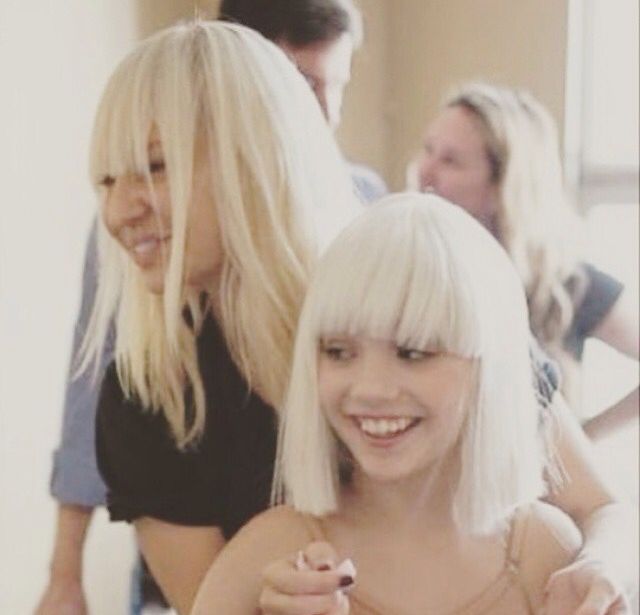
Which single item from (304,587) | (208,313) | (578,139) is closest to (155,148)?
(208,313)

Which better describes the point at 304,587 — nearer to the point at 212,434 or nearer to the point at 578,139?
the point at 212,434

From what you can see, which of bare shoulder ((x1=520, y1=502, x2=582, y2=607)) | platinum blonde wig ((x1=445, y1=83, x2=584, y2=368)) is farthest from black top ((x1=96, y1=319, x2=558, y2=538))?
platinum blonde wig ((x1=445, y1=83, x2=584, y2=368))

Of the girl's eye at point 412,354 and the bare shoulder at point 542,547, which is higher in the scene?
the girl's eye at point 412,354

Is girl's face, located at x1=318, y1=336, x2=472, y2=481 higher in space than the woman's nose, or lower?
lower

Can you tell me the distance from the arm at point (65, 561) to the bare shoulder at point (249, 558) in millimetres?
126

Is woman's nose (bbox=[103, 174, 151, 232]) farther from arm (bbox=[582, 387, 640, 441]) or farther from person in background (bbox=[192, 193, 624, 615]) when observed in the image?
arm (bbox=[582, 387, 640, 441])

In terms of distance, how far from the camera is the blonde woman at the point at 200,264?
1.66 ft

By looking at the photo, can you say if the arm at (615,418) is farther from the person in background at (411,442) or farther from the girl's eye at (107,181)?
the girl's eye at (107,181)

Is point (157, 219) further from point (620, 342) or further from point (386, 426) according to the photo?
point (620, 342)

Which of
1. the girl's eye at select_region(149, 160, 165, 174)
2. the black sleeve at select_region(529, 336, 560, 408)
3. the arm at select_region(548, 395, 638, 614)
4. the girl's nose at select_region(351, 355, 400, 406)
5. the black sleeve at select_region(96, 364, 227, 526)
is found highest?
the girl's eye at select_region(149, 160, 165, 174)

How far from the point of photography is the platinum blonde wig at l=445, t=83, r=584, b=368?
700 millimetres

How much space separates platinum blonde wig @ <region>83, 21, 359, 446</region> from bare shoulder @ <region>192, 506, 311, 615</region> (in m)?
0.05

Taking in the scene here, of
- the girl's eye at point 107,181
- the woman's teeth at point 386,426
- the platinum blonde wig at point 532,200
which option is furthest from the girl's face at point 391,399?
the platinum blonde wig at point 532,200

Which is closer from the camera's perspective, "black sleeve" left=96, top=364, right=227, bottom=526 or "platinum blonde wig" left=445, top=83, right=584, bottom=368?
"black sleeve" left=96, top=364, right=227, bottom=526
